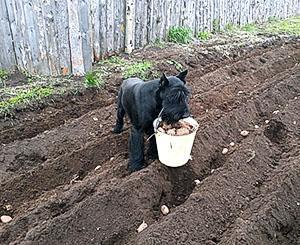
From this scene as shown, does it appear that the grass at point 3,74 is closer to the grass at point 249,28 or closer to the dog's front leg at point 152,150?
the dog's front leg at point 152,150

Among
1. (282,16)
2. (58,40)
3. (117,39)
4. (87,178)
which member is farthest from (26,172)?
(282,16)

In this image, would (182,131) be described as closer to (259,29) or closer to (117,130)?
(117,130)

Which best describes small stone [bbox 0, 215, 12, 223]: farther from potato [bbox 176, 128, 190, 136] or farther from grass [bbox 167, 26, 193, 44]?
grass [bbox 167, 26, 193, 44]

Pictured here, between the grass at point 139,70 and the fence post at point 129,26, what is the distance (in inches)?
34.6

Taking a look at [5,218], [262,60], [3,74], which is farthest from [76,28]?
[5,218]

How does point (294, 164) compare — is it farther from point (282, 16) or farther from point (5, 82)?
point (282, 16)

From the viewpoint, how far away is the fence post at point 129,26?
26.3 feet

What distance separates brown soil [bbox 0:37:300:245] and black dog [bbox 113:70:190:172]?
0.30 meters

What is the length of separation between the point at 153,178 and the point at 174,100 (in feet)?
2.96

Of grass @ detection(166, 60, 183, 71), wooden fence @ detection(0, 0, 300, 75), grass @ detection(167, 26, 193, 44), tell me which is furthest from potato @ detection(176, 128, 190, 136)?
grass @ detection(167, 26, 193, 44)

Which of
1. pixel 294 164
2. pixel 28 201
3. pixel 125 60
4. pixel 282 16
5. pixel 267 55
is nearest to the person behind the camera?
pixel 28 201

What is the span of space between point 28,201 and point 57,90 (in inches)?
99.2

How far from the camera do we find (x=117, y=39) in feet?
26.7

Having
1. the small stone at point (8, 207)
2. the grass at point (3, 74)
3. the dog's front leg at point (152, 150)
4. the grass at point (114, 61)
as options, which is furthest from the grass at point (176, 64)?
the small stone at point (8, 207)
